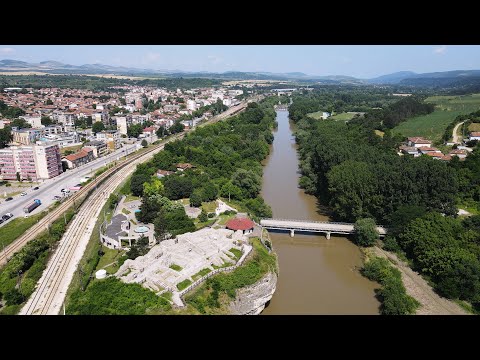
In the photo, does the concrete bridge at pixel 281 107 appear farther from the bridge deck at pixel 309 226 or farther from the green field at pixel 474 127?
the bridge deck at pixel 309 226

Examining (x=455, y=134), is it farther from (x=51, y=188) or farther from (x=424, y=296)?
(x=51, y=188)

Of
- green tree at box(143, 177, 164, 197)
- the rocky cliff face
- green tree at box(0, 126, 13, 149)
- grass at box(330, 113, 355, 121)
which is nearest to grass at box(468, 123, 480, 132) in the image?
grass at box(330, 113, 355, 121)

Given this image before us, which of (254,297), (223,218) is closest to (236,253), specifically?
(254,297)

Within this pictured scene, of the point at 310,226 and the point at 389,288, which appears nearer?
the point at 389,288

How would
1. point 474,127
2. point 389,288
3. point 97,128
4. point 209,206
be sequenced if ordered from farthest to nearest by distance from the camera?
point 97,128 < point 474,127 < point 209,206 < point 389,288

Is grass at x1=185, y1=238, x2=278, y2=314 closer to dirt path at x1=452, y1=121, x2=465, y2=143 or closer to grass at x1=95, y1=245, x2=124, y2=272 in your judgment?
grass at x1=95, y1=245, x2=124, y2=272
